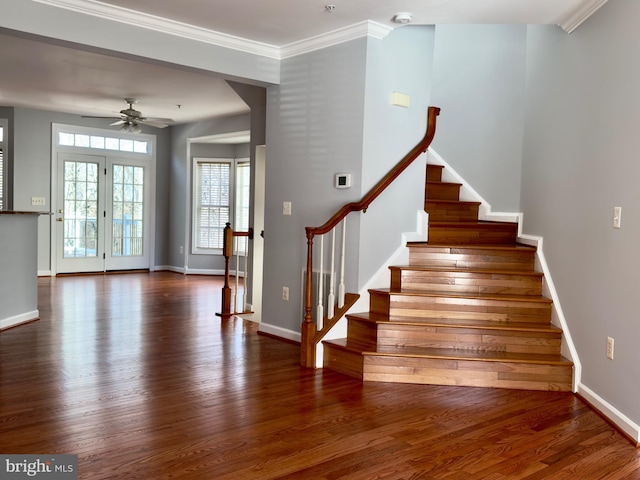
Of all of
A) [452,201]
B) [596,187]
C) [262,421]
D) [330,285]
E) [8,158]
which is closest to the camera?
[262,421]

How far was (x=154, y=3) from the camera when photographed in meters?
3.87

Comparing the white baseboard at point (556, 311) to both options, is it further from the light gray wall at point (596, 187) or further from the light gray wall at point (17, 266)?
the light gray wall at point (17, 266)

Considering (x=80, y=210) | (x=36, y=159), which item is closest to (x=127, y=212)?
(x=80, y=210)

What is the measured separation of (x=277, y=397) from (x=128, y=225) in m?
7.35

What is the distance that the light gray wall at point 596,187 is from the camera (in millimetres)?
3004

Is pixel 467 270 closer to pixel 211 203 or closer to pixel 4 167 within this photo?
pixel 211 203

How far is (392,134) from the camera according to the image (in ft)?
14.7

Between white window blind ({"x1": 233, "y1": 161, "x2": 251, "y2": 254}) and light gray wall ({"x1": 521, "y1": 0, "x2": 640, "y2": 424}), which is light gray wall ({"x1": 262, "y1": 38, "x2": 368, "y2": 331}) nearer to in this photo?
light gray wall ({"x1": 521, "y1": 0, "x2": 640, "y2": 424})

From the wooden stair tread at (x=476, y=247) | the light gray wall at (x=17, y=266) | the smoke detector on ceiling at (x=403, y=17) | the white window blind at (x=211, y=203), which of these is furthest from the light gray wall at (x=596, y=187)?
the white window blind at (x=211, y=203)

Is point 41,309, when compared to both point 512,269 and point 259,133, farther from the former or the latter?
point 512,269

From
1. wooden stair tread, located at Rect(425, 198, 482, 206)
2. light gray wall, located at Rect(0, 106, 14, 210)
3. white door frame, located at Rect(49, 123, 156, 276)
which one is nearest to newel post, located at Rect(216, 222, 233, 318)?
wooden stair tread, located at Rect(425, 198, 482, 206)

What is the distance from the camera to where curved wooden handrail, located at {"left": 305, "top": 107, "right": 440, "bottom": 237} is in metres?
4.06

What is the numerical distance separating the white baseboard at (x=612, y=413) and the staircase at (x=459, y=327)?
193 millimetres

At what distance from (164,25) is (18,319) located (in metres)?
3.02
